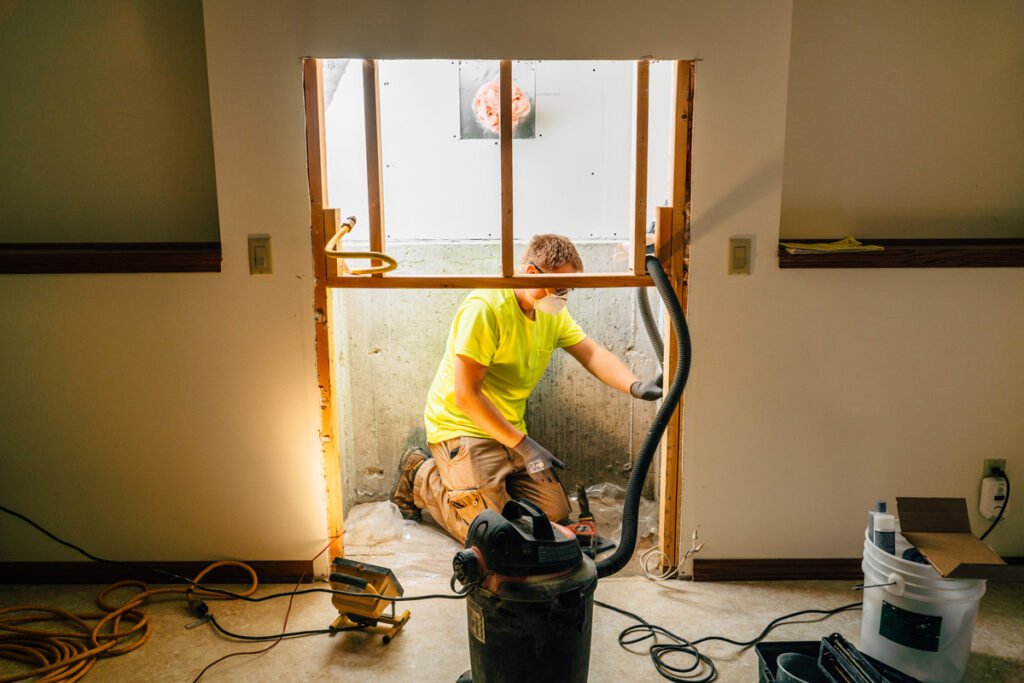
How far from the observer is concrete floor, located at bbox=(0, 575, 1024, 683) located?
6.68 ft

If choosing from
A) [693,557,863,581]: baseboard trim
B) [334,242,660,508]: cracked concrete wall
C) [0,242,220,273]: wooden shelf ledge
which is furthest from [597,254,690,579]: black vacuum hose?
[0,242,220,273]: wooden shelf ledge

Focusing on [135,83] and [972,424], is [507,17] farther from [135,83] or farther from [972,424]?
[972,424]

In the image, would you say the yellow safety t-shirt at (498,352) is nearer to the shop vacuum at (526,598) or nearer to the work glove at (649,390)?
the work glove at (649,390)

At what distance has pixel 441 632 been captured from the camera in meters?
2.23

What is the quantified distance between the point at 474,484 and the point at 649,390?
788 mm

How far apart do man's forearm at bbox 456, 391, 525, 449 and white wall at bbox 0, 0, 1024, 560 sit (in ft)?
1.91

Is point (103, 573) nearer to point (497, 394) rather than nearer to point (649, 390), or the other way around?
point (497, 394)

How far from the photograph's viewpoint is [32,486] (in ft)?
8.23

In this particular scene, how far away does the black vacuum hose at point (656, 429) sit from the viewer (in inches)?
77.7

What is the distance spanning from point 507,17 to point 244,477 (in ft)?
5.69

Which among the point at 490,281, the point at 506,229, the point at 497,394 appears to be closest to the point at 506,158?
the point at 506,229

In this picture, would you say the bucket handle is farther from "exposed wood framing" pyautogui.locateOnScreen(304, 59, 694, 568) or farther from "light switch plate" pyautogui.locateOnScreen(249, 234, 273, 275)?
"light switch plate" pyautogui.locateOnScreen(249, 234, 273, 275)

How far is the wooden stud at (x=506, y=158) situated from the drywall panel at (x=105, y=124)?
104 cm

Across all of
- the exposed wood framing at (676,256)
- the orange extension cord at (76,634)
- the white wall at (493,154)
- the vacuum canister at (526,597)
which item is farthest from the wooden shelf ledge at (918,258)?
the orange extension cord at (76,634)
